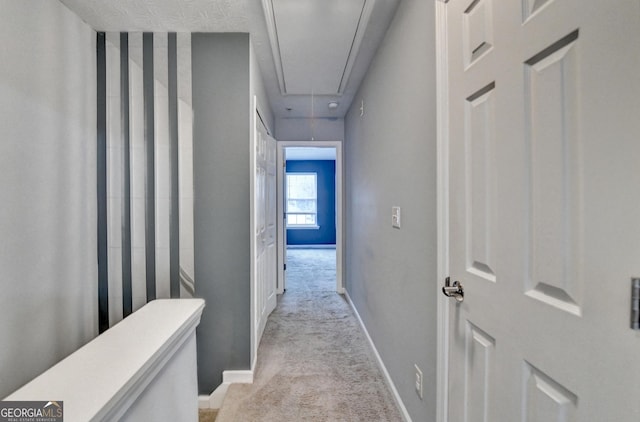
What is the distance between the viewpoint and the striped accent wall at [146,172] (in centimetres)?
196

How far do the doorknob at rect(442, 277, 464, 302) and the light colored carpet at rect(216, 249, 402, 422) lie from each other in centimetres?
111

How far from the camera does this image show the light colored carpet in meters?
1.75

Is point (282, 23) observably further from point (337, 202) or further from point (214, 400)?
point (214, 400)

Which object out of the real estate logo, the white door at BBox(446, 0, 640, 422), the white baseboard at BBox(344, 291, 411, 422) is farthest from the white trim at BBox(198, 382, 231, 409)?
the white door at BBox(446, 0, 640, 422)

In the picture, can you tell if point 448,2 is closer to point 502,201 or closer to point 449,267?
point 502,201

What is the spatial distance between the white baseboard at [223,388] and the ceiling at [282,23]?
2.44m

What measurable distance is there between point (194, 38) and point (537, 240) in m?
2.34

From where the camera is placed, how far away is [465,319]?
1018 millimetres

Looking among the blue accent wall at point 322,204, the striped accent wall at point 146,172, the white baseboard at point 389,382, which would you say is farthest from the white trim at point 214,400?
the blue accent wall at point 322,204

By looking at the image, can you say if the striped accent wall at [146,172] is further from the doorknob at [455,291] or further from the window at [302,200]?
the window at [302,200]

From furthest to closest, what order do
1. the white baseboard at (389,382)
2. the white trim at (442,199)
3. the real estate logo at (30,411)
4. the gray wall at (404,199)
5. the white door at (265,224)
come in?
1. the white door at (265,224)
2. the white baseboard at (389,382)
3. the gray wall at (404,199)
4. the white trim at (442,199)
5. the real estate logo at (30,411)

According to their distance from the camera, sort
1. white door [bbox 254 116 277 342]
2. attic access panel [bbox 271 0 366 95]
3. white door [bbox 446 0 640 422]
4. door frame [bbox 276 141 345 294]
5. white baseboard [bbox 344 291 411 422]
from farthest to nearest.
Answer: door frame [bbox 276 141 345 294] < white door [bbox 254 116 277 342] < attic access panel [bbox 271 0 366 95] < white baseboard [bbox 344 291 411 422] < white door [bbox 446 0 640 422]

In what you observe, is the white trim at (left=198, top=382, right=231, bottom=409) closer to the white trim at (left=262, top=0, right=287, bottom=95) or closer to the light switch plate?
the light switch plate

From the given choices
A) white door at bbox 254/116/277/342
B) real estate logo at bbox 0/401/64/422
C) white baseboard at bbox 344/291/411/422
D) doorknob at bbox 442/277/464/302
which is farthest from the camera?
white door at bbox 254/116/277/342
